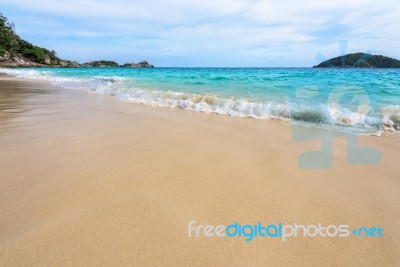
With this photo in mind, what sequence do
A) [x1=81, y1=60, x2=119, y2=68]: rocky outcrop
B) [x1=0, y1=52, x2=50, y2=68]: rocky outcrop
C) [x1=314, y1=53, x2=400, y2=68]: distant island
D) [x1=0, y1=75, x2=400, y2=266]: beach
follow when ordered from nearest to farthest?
[x1=0, y1=75, x2=400, y2=266]: beach, [x1=314, y1=53, x2=400, y2=68]: distant island, [x1=0, y1=52, x2=50, y2=68]: rocky outcrop, [x1=81, y1=60, x2=119, y2=68]: rocky outcrop

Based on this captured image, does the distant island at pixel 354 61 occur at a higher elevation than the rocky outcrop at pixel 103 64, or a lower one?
lower

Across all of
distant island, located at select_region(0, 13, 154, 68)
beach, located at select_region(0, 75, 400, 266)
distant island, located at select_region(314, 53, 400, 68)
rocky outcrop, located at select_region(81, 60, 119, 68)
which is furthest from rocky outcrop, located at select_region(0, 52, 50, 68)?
beach, located at select_region(0, 75, 400, 266)

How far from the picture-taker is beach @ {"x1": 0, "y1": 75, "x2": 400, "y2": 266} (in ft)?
5.04

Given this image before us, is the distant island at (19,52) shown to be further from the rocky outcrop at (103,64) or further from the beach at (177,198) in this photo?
the beach at (177,198)

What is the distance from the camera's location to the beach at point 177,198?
5.04 ft

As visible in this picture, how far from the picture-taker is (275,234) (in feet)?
5.68

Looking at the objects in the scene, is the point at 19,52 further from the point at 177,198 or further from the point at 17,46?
the point at 177,198

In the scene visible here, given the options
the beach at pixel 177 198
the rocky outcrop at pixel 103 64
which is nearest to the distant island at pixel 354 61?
the beach at pixel 177 198

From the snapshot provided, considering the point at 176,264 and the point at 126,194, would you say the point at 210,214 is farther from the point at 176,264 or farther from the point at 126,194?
the point at 126,194

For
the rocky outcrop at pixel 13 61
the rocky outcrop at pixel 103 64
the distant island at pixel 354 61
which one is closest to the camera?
the distant island at pixel 354 61

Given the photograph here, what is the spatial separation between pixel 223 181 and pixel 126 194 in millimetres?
911

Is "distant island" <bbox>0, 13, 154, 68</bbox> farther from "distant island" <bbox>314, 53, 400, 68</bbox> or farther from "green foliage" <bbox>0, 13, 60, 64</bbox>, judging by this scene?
"distant island" <bbox>314, 53, 400, 68</bbox>

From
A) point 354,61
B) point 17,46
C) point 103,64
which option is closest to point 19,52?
point 17,46

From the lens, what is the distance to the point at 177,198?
2098 millimetres
